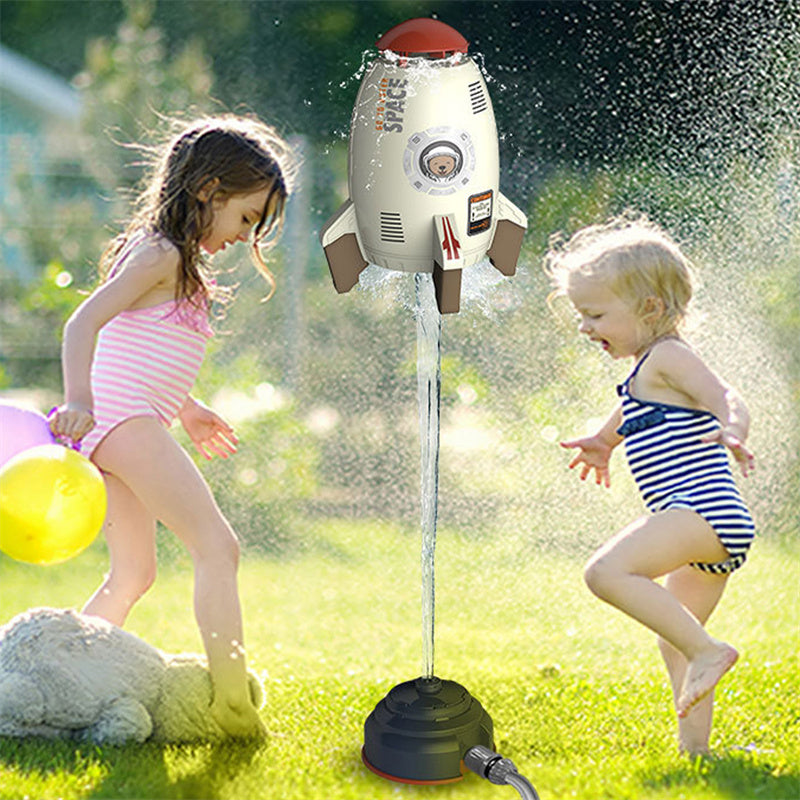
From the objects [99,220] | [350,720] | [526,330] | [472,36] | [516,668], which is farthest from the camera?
[99,220]

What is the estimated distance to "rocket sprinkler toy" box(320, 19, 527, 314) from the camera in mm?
2016

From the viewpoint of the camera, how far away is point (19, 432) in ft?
7.23

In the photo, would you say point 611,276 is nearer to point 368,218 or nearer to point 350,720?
point 368,218

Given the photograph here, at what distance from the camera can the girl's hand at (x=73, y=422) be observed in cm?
213

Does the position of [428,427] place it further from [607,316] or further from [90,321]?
[90,321]

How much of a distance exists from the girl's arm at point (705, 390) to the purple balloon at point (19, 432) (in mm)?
1026

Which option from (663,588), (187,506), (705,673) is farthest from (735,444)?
(187,506)

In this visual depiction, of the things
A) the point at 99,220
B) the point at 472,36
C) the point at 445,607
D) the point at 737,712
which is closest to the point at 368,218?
the point at 737,712

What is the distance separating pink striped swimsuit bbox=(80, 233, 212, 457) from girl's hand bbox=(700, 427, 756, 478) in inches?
35.8

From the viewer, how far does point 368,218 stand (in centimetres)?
209

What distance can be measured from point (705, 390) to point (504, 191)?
218 centimetres

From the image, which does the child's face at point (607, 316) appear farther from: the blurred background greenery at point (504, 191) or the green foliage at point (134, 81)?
the green foliage at point (134, 81)

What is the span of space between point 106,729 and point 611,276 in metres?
1.16

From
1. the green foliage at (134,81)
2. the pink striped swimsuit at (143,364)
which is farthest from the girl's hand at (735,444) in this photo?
the green foliage at (134,81)
